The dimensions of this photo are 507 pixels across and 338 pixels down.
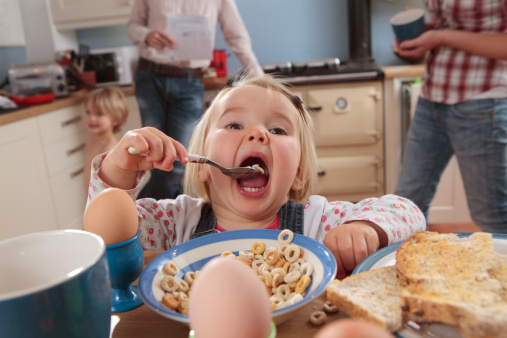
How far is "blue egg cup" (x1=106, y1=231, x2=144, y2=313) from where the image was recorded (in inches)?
20.1

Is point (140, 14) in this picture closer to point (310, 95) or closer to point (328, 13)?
point (310, 95)

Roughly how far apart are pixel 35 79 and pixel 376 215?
257 centimetres

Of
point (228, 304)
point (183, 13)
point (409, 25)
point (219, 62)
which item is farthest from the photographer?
point (219, 62)

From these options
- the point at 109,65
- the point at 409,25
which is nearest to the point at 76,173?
the point at 109,65

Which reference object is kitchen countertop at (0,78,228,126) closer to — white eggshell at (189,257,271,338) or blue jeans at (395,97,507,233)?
blue jeans at (395,97,507,233)

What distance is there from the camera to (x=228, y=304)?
315 millimetres

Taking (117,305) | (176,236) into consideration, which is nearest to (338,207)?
(176,236)

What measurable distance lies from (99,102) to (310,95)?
122 centimetres

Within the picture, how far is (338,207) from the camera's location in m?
0.95

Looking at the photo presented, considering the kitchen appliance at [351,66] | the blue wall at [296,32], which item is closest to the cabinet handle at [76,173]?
the blue wall at [296,32]

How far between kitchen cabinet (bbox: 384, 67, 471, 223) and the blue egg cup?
2242 mm

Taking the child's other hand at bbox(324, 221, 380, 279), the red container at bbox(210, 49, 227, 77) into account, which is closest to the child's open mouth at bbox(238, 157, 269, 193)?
the child's other hand at bbox(324, 221, 380, 279)

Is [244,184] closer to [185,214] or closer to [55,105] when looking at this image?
[185,214]

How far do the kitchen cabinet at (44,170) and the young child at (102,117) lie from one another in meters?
0.11
